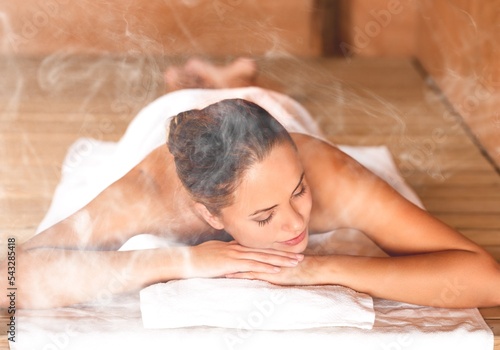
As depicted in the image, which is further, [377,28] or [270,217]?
[377,28]

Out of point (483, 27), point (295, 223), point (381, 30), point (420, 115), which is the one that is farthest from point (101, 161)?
point (381, 30)

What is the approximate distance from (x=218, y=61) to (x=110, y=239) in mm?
1135

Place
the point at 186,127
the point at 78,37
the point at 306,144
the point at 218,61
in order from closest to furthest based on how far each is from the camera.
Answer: the point at 186,127, the point at 306,144, the point at 218,61, the point at 78,37

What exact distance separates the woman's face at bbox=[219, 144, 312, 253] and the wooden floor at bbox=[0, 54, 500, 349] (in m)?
0.56

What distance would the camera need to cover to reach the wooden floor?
2059 mm

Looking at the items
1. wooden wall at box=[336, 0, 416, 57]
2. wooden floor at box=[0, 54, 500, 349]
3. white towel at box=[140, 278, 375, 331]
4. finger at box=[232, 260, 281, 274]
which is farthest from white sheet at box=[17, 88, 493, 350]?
wooden wall at box=[336, 0, 416, 57]

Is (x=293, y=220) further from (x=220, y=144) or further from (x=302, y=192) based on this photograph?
(x=220, y=144)

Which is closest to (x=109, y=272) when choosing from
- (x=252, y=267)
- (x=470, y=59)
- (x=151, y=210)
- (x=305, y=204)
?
(x=151, y=210)

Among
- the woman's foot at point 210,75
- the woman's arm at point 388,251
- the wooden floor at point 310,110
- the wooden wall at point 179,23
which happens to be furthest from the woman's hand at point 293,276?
the wooden wall at point 179,23

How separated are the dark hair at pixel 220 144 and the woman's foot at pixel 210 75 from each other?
0.54m

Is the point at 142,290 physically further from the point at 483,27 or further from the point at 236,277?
the point at 483,27

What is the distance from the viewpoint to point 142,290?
4.84 feet

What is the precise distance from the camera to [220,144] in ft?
4.58

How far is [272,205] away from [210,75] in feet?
3.07
